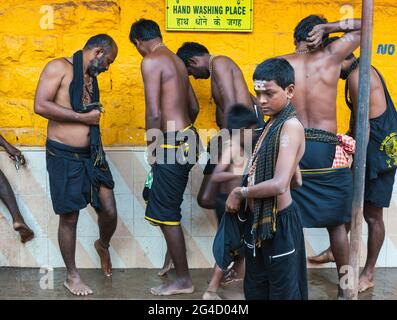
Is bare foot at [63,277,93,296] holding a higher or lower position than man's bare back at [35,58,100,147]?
lower

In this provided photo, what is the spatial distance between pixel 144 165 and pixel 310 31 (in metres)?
1.84

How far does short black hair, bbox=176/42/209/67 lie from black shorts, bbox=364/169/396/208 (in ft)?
5.38

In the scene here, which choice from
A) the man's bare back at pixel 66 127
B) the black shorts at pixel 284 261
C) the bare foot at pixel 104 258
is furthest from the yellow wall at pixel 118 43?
the black shorts at pixel 284 261

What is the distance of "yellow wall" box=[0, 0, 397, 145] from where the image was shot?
17.1 feet

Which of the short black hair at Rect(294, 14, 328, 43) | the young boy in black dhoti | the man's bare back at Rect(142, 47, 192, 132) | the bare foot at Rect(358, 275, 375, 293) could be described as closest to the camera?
the young boy in black dhoti

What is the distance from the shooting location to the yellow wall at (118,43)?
5.23 metres

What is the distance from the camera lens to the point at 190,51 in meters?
4.93

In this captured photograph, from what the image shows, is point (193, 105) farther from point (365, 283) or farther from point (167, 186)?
point (365, 283)

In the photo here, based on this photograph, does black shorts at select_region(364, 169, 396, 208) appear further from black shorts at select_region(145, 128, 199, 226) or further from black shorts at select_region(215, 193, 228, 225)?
black shorts at select_region(145, 128, 199, 226)

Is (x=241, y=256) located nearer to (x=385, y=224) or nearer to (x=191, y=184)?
(x=191, y=184)

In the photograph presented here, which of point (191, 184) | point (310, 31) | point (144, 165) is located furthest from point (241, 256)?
point (310, 31)

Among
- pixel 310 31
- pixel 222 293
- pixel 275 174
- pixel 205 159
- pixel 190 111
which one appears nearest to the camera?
pixel 275 174

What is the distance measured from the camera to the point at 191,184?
5305 millimetres

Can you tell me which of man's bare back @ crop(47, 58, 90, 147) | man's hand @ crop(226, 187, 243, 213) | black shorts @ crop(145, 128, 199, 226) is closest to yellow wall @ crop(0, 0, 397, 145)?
man's bare back @ crop(47, 58, 90, 147)
